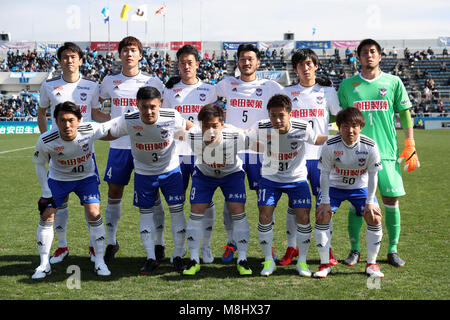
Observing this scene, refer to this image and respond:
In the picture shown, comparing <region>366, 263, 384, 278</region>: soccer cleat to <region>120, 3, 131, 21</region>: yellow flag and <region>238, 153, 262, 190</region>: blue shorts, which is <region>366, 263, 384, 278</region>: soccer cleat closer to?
<region>238, 153, 262, 190</region>: blue shorts

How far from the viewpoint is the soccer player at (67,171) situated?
16.5 feet

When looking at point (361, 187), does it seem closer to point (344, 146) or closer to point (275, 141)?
point (344, 146)

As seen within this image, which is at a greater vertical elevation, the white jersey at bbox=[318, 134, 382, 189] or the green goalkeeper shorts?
the white jersey at bbox=[318, 134, 382, 189]

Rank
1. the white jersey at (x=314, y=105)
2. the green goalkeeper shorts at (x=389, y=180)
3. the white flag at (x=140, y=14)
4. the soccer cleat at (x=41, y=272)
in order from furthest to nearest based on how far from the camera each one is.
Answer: the white flag at (x=140, y=14) < the white jersey at (x=314, y=105) < the green goalkeeper shorts at (x=389, y=180) < the soccer cleat at (x=41, y=272)

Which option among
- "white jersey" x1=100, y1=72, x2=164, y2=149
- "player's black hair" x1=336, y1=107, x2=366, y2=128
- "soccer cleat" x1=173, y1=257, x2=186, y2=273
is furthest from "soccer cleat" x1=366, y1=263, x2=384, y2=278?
"white jersey" x1=100, y1=72, x2=164, y2=149

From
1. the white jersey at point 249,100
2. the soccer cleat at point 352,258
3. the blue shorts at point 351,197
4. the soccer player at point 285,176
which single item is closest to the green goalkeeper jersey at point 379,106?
the blue shorts at point 351,197

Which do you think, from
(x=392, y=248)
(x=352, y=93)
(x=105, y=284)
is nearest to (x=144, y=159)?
(x=105, y=284)

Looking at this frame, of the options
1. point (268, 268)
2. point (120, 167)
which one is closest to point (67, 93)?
point (120, 167)

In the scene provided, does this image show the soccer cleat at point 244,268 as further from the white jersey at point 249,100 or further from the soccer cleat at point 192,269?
the white jersey at point 249,100

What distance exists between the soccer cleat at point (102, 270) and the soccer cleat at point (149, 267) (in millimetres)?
374

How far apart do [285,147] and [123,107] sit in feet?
7.26

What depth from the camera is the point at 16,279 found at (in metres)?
4.98

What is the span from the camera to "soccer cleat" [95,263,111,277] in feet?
16.8

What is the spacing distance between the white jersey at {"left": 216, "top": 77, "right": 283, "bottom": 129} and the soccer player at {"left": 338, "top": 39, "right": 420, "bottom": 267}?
3.10 feet
